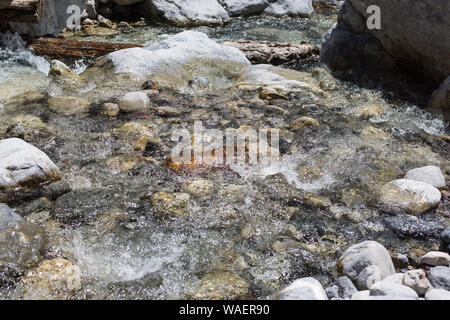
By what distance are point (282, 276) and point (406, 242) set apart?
107 cm

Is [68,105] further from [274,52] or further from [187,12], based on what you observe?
[187,12]

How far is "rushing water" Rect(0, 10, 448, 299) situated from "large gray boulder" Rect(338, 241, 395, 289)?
153 millimetres

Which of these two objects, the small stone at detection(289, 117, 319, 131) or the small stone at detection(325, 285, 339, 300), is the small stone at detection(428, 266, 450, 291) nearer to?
the small stone at detection(325, 285, 339, 300)

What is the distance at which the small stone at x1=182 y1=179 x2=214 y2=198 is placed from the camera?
146 inches

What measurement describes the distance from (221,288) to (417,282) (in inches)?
45.9

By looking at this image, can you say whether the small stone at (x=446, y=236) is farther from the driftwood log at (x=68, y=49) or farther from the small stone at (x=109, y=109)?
the driftwood log at (x=68, y=49)

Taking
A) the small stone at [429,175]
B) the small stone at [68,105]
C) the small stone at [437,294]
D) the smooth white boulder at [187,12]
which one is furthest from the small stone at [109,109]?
the smooth white boulder at [187,12]

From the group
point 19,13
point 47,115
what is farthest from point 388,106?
point 19,13

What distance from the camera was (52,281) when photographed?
2684mm

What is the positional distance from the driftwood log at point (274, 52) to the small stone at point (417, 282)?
5.34 metres

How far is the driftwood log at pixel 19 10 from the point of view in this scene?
21.2 ft

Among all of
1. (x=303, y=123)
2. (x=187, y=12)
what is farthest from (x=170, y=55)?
(x=187, y=12)

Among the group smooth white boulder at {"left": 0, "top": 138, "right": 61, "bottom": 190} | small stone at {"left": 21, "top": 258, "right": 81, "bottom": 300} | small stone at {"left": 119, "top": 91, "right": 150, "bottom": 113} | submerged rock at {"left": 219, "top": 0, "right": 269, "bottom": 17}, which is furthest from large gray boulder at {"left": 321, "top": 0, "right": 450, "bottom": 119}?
small stone at {"left": 21, "top": 258, "right": 81, "bottom": 300}

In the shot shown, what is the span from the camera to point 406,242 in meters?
3.29
